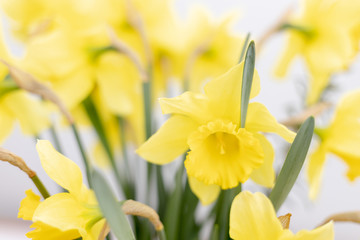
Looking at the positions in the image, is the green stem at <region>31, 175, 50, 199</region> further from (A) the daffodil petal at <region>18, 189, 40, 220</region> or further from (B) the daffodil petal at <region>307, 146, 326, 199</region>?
(B) the daffodil petal at <region>307, 146, 326, 199</region>

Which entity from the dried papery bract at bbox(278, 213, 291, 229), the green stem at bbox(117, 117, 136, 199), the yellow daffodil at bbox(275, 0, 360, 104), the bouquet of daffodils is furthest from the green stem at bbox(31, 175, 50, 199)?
the yellow daffodil at bbox(275, 0, 360, 104)

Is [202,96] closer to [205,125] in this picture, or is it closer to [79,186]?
[205,125]

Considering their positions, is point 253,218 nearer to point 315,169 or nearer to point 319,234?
point 319,234

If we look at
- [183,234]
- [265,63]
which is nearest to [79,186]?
[183,234]

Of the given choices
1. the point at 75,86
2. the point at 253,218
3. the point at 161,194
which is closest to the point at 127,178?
the point at 161,194

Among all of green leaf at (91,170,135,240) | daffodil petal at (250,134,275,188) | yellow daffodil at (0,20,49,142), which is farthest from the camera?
yellow daffodil at (0,20,49,142)

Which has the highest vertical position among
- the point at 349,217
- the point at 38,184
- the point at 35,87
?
the point at 35,87
